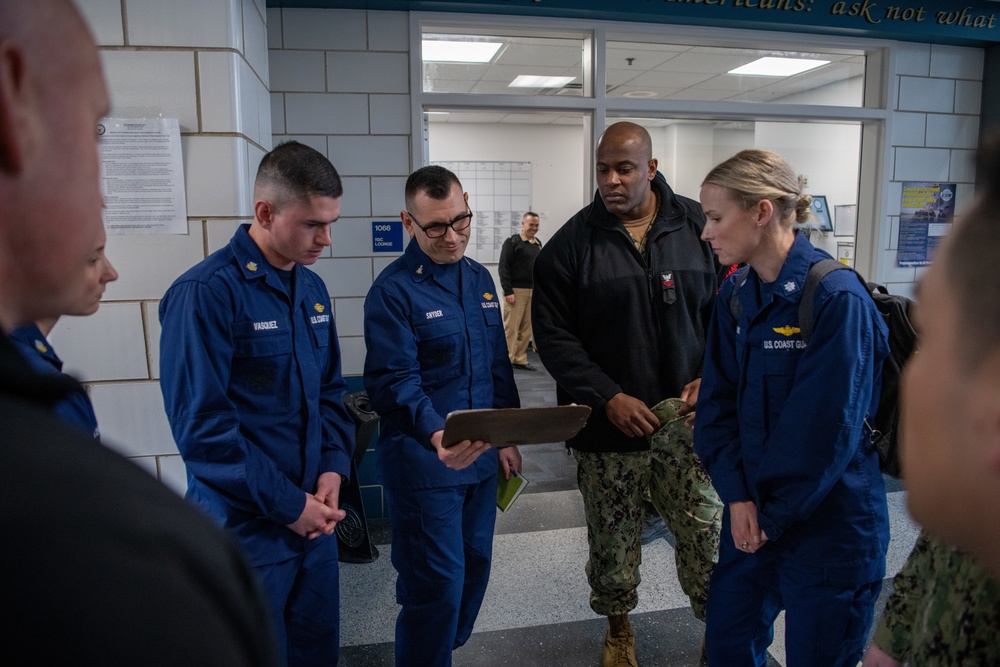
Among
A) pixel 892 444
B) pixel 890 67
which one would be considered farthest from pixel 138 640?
pixel 890 67

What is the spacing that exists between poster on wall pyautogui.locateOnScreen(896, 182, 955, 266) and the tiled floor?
1602 mm

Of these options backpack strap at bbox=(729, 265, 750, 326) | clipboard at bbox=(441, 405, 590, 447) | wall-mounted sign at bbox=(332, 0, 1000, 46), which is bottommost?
clipboard at bbox=(441, 405, 590, 447)

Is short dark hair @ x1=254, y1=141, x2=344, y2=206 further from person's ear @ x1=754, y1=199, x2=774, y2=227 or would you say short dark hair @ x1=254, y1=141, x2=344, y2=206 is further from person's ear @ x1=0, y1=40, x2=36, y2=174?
person's ear @ x1=0, y1=40, x2=36, y2=174

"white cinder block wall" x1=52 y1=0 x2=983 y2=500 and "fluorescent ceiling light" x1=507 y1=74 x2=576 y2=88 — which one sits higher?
"fluorescent ceiling light" x1=507 y1=74 x2=576 y2=88

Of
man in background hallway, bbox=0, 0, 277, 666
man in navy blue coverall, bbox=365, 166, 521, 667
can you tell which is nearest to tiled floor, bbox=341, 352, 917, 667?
man in navy blue coverall, bbox=365, 166, 521, 667

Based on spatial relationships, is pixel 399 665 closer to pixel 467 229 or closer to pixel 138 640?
pixel 467 229

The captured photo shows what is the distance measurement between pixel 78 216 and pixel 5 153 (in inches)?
2.5

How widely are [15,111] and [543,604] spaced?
2643 millimetres

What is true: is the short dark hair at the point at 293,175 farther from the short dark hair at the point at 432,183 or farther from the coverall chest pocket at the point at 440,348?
the coverall chest pocket at the point at 440,348

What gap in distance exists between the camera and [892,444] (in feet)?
5.31

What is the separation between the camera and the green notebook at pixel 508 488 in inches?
86.5

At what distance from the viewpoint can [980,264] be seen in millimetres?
590

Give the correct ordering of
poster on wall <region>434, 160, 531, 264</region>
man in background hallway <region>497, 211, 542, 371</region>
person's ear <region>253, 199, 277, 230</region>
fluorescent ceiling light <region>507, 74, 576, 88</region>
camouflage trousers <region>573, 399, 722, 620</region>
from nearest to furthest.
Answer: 1. person's ear <region>253, 199, 277, 230</region>
2. camouflage trousers <region>573, 399, 722, 620</region>
3. fluorescent ceiling light <region>507, 74, 576, 88</region>
4. man in background hallway <region>497, 211, 542, 371</region>
5. poster on wall <region>434, 160, 531, 264</region>

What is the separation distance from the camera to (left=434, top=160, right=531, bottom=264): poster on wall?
346 inches
